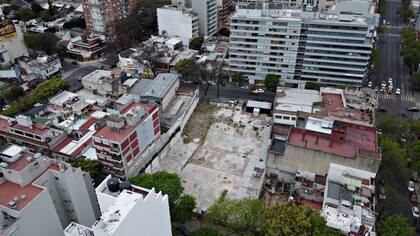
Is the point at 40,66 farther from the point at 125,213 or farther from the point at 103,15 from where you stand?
the point at 125,213

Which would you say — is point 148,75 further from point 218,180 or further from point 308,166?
point 308,166

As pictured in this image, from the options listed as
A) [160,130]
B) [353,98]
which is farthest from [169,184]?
[353,98]

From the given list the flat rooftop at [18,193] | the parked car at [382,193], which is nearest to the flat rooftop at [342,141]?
the parked car at [382,193]

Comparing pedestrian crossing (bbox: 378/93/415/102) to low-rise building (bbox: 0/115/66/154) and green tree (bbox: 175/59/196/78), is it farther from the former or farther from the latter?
low-rise building (bbox: 0/115/66/154)

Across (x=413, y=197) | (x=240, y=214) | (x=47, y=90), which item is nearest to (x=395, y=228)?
(x=413, y=197)

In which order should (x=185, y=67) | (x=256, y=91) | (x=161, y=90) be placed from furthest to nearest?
(x=185, y=67) → (x=256, y=91) → (x=161, y=90)

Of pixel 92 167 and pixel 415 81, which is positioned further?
pixel 415 81

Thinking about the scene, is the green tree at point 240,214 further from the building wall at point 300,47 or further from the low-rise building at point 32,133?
the building wall at point 300,47
